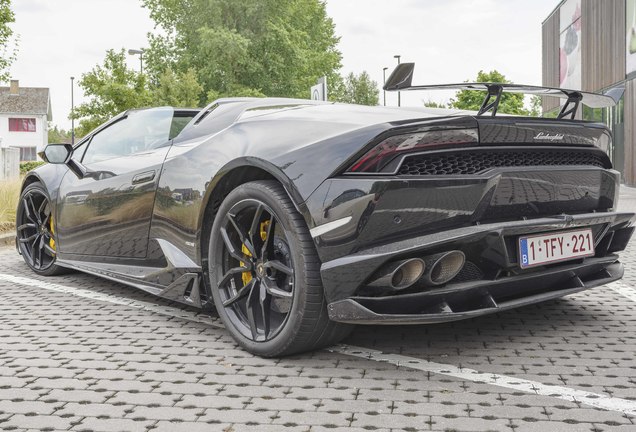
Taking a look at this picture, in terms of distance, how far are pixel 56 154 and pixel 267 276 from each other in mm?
2706

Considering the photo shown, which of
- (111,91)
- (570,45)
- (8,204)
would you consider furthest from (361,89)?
(8,204)

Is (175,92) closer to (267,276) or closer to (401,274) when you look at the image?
(267,276)

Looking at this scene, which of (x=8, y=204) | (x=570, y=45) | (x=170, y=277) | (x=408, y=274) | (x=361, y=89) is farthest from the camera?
(x=361, y=89)

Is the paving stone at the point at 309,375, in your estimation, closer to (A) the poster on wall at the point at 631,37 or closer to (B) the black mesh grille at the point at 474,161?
(B) the black mesh grille at the point at 474,161

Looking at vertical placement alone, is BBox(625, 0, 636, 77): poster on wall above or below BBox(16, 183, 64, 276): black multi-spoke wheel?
above

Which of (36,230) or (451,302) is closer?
(451,302)

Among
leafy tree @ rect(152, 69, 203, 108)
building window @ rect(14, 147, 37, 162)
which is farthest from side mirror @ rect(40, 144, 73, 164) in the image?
building window @ rect(14, 147, 37, 162)

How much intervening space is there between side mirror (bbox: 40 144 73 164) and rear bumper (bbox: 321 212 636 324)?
3.08 metres

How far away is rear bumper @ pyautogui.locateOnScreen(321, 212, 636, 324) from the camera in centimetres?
294

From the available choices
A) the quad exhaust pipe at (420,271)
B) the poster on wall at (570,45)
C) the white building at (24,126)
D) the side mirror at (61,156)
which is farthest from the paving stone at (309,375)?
the white building at (24,126)

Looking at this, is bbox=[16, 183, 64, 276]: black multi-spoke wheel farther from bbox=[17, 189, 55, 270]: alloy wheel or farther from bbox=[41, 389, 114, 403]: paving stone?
bbox=[41, 389, 114, 403]: paving stone

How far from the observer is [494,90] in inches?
128

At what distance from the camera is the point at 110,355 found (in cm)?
350

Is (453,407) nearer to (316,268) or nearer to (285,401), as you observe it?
(285,401)
